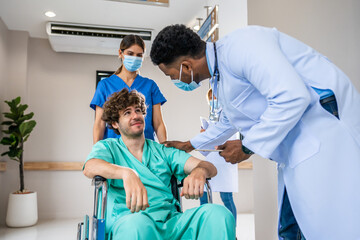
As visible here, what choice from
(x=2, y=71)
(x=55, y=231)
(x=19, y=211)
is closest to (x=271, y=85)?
(x=55, y=231)

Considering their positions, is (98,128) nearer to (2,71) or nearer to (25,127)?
(25,127)

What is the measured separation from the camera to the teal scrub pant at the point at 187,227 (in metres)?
1.16

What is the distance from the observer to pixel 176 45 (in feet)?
3.86

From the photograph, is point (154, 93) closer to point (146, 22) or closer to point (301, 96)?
point (301, 96)

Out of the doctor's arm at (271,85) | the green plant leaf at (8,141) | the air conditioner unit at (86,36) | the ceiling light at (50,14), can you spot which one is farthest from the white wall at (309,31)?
the green plant leaf at (8,141)

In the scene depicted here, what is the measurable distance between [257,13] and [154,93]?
94 centimetres

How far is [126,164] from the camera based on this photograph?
161 centimetres

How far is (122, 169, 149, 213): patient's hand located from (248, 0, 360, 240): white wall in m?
1.11

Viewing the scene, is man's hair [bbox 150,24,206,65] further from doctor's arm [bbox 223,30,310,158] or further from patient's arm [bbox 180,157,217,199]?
patient's arm [bbox 180,157,217,199]

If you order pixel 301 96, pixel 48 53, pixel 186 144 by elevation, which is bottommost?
pixel 186 144

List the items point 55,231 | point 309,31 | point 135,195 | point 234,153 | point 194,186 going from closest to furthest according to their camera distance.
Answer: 1. point 135,195
2. point 194,186
3. point 234,153
4. point 309,31
5. point 55,231

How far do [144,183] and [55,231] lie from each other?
2.96m

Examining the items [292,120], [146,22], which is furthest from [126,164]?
[146,22]

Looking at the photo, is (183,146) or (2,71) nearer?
(183,146)
